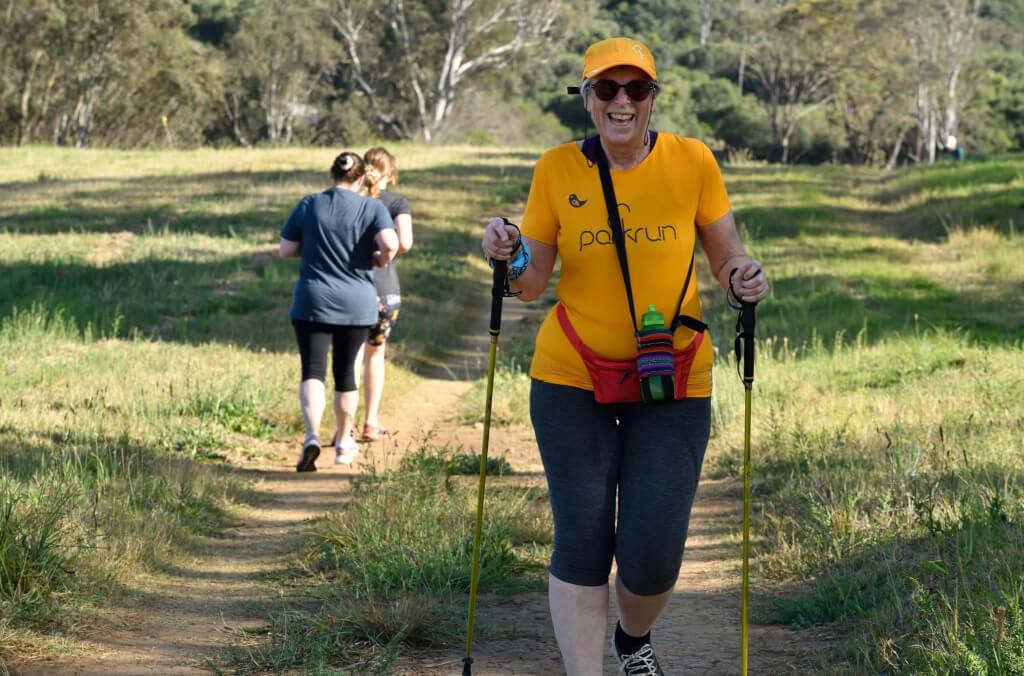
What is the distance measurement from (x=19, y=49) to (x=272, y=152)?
15881 mm

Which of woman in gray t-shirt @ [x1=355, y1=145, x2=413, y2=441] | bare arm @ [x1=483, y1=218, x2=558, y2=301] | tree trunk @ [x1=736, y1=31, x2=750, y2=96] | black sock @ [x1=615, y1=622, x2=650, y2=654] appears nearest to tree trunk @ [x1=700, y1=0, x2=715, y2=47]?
tree trunk @ [x1=736, y1=31, x2=750, y2=96]

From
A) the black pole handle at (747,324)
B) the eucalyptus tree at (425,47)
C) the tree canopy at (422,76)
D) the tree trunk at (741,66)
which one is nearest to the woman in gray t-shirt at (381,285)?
the black pole handle at (747,324)

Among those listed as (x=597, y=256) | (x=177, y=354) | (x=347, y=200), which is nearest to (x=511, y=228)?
(x=597, y=256)

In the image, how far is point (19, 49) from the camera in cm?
4828

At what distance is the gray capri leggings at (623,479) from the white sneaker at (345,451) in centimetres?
492

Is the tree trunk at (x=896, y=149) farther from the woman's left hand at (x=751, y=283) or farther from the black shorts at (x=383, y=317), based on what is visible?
the woman's left hand at (x=751, y=283)

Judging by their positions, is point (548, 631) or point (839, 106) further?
point (839, 106)

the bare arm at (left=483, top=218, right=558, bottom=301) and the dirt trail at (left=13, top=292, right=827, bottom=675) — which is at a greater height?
the bare arm at (left=483, top=218, right=558, bottom=301)

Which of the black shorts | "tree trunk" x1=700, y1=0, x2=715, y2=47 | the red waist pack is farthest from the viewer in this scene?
"tree trunk" x1=700, y1=0, x2=715, y2=47

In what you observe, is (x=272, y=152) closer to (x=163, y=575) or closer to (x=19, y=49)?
(x=19, y=49)

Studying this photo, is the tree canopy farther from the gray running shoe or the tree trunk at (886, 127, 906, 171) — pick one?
the gray running shoe

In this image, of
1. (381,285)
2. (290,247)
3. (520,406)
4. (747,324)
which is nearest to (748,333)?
(747,324)

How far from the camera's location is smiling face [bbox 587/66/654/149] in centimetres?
410

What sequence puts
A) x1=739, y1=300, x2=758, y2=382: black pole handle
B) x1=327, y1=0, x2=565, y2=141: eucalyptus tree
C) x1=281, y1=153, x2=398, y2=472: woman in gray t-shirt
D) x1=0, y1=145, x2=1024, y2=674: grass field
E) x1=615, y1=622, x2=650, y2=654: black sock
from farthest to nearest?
x1=327, y1=0, x2=565, y2=141: eucalyptus tree, x1=281, y1=153, x2=398, y2=472: woman in gray t-shirt, x1=0, y1=145, x2=1024, y2=674: grass field, x1=615, y1=622, x2=650, y2=654: black sock, x1=739, y1=300, x2=758, y2=382: black pole handle
